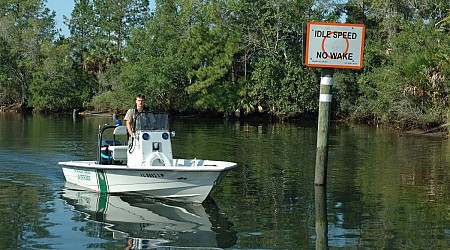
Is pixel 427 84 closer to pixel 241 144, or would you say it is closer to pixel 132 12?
pixel 241 144

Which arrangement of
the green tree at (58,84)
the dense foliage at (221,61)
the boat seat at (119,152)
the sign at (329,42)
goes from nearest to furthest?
the sign at (329,42) → the boat seat at (119,152) → the dense foliage at (221,61) → the green tree at (58,84)

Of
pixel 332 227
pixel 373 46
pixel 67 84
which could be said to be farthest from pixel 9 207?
pixel 67 84

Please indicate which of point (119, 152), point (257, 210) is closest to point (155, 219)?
point (257, 210)

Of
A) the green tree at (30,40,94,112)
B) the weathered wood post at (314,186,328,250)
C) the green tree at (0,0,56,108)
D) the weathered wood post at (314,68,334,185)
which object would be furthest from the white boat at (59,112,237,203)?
the green tree at (0,0,56,108)

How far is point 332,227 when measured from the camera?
36.5ft

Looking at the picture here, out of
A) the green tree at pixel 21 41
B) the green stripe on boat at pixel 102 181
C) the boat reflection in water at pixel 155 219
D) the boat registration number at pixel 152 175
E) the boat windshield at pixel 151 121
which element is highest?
the green tree at pixel 21 41

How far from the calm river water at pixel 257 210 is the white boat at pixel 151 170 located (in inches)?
10.4

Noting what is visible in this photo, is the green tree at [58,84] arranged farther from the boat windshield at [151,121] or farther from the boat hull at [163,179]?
the boat windshield at [151,121]

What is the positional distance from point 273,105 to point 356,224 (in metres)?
41.0

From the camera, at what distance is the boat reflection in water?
33.4 ft

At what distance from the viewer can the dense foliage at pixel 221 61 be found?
44594 mm

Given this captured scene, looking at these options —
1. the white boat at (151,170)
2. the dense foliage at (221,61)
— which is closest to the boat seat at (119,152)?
the white boat at (151,170)

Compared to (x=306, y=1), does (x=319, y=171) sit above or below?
below

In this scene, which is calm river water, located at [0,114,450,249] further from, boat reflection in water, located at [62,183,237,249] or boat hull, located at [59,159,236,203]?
boat hull, located at [59,159,236,203]
